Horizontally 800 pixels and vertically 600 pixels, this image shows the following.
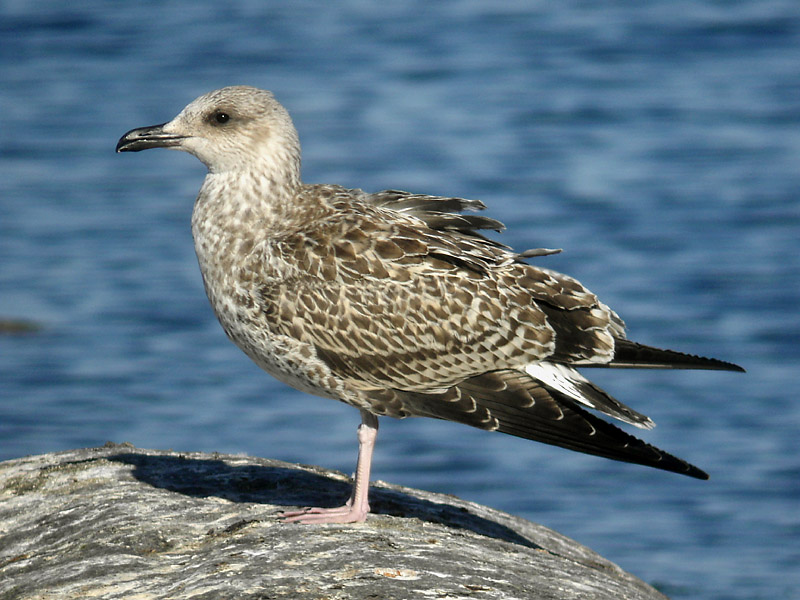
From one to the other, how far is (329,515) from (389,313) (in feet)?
4.05

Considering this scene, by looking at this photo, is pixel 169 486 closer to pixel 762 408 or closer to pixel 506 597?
pixel 506 597

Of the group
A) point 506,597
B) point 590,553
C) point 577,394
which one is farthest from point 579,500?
point 506,597

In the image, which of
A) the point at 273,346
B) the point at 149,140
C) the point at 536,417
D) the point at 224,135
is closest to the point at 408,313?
the point at 273,346

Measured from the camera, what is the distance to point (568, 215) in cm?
1991

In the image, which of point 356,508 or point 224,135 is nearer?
point 356,508

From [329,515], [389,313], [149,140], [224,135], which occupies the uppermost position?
[224,135]

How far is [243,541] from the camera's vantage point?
23.7 ft

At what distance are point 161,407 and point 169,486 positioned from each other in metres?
8.22

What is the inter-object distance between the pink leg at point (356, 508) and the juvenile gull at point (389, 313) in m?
0.01

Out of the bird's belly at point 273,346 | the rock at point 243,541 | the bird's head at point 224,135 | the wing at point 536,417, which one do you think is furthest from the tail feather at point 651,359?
the bird's head at point 224,135

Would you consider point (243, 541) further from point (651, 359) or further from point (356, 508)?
point (651, 359)

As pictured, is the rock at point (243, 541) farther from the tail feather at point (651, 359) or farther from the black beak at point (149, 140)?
the black beak at point (149, 140)

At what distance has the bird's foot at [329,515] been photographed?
7.59 metres

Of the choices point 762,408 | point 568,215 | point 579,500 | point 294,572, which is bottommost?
point 294,572
